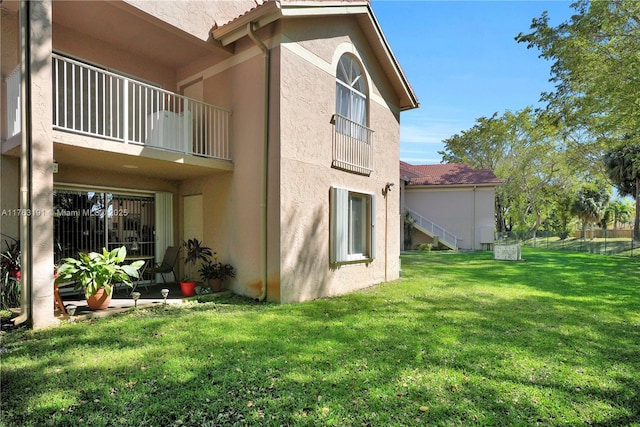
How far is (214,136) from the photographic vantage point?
839cm

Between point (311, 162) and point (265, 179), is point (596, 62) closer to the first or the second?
point (311, 162)

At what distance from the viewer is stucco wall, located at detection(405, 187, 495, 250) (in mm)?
24906

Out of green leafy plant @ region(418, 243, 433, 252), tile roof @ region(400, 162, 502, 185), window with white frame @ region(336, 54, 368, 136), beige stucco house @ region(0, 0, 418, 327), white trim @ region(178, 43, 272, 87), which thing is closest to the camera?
beige stucco house @ region(0, 0, 418, 327)

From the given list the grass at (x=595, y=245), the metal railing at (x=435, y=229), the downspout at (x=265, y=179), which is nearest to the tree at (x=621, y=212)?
the grass at (x=595, y=245)

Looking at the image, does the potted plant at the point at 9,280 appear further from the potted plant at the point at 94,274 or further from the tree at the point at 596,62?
the tree at the point at 596,62

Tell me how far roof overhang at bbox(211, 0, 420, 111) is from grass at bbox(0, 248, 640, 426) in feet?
19.9

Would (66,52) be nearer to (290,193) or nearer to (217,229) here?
(217,229)

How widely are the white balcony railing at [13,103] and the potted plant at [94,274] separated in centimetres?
258

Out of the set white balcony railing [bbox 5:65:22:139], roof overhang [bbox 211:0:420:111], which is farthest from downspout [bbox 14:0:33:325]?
roof overhang [bbox 211:0:420:111]

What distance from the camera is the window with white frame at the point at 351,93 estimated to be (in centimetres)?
980

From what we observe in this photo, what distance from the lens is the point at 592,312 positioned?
24.6 ft

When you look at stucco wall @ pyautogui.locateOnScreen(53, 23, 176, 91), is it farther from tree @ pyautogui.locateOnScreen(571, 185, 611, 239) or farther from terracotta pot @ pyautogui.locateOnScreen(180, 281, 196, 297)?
tree @ pyautogui.locateOnScreen(571, 185, 611, 239)

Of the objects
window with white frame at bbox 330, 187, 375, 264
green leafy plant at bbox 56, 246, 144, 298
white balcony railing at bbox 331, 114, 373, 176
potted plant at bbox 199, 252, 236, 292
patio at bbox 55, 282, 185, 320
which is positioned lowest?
patio at bbox 55, 282, 185, 320

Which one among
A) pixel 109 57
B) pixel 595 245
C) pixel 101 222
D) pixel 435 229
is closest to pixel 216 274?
pixel 101 222
